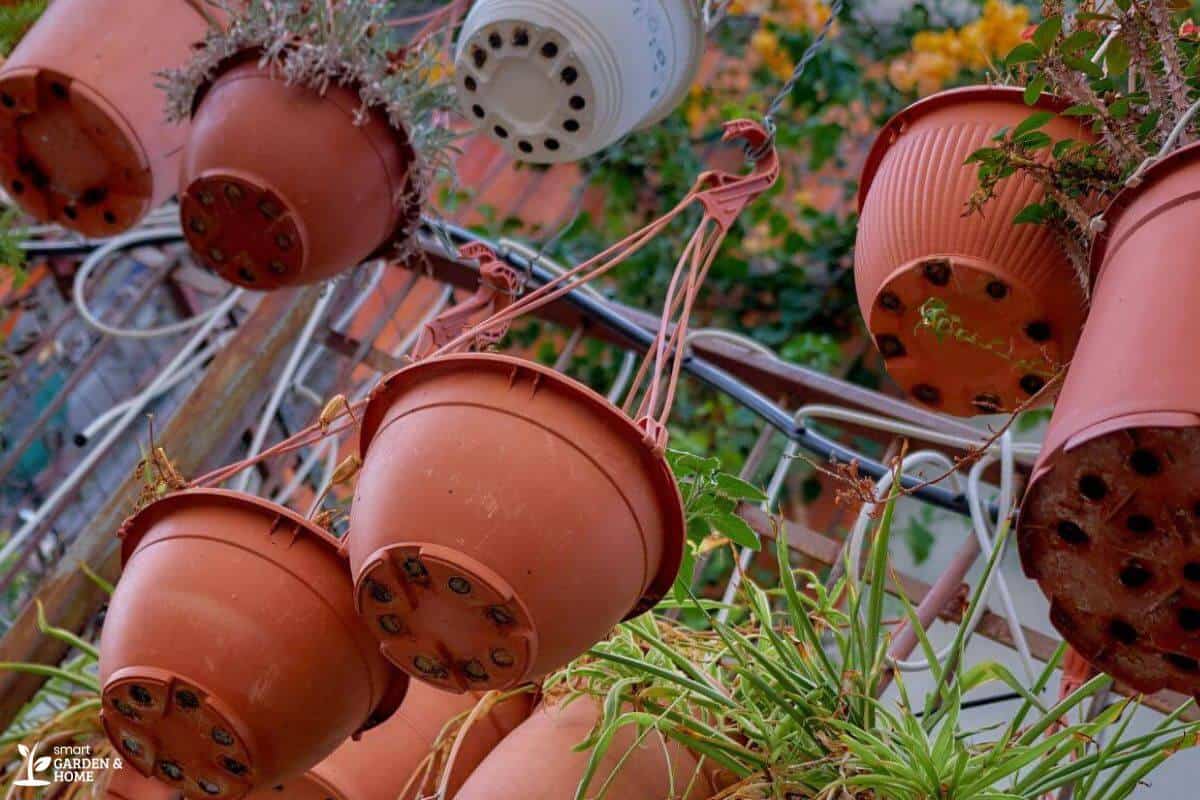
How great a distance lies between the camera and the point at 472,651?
1.09 m

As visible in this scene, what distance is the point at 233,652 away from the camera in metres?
1.18

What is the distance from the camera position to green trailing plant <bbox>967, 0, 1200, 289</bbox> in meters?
1.10

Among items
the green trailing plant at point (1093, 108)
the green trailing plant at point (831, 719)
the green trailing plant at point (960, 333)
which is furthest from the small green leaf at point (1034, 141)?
the green trailing plant at point (831, 719)

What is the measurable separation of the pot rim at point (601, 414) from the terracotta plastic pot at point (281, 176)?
516mm

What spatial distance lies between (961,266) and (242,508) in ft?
1.92

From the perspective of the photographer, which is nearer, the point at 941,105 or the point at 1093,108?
the point at 1093,108

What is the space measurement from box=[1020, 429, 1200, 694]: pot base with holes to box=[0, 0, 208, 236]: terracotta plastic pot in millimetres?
1184

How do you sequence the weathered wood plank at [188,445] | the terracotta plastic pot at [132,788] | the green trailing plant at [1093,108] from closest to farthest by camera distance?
the green trailing plant at [1093,108]
the terracotta plastic pot at [132,788]
the weathered wood plank at [188,445]

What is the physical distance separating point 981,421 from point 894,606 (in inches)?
14.7

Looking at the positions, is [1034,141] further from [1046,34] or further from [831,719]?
[831,719]

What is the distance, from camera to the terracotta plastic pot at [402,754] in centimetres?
145

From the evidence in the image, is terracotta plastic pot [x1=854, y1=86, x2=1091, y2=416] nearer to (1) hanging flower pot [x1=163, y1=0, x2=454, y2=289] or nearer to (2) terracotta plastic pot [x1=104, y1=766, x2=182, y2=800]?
(1) hanging flower pot [x1=163, y1=0, x2=454, y2=289]

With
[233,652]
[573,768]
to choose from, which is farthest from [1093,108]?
[233,652]

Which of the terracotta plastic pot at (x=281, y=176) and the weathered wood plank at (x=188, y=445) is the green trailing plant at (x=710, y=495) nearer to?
the terracotta plastic pot at (x=281, y=176)
